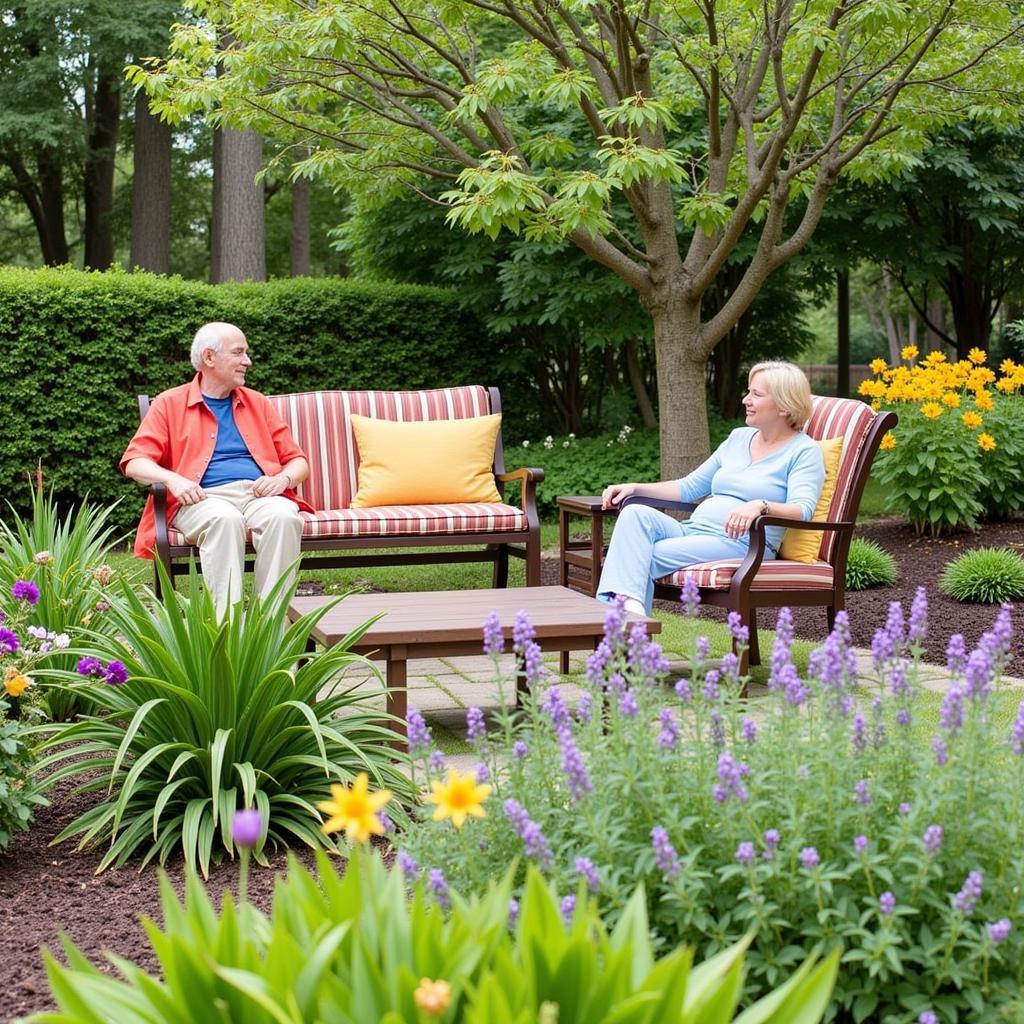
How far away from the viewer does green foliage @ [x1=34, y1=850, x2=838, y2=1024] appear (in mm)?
1440

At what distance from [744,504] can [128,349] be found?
5.41 metres

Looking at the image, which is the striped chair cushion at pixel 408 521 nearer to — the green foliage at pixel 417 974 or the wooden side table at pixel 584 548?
the wooden side table at pixel 584 548

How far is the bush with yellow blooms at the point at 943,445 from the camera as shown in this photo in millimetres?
7902

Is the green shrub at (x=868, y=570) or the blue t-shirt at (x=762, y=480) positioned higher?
the blue t-shirt at (x=762, y=480)

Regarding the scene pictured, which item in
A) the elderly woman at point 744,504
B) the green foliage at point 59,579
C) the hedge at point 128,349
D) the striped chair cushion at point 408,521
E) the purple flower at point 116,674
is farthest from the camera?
the hedge at point 128,349

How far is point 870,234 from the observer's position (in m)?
10.5

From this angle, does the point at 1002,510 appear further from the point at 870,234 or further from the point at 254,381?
the point at 254,381

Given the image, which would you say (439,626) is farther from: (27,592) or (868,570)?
(868,570)

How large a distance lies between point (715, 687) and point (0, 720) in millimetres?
1642

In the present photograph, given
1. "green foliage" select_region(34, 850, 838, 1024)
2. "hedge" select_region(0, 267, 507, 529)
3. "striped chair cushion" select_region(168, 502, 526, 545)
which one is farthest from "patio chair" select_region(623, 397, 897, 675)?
"hedge" select_region(0, 267, 507, 529)

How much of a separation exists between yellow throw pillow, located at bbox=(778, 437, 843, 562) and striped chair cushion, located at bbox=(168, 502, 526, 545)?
146 centimetres

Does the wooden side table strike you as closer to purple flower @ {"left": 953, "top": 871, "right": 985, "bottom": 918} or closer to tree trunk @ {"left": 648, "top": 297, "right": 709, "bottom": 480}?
tree trunk @ {"left": 648, "top": 297, "right": 709, "bottom": 480}

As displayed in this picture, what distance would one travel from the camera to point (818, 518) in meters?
4.96

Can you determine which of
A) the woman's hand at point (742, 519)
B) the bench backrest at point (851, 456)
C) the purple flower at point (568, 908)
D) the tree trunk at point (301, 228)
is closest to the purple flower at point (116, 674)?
the purple flower at point (568, 908)
